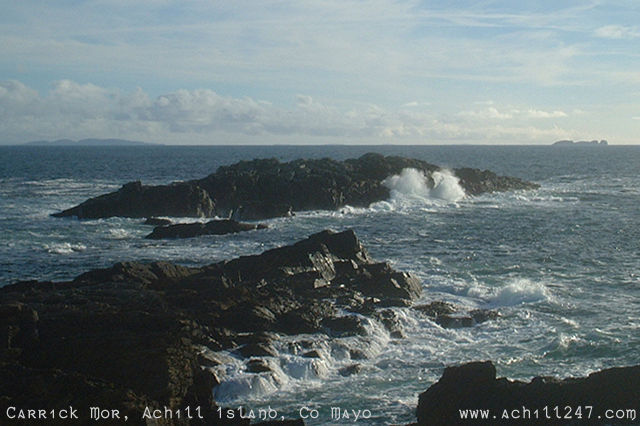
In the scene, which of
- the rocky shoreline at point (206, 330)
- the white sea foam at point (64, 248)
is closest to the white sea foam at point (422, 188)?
the white sea foam at point (64, 248)

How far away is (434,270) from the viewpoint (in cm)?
3325

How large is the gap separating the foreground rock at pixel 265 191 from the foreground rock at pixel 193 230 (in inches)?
331

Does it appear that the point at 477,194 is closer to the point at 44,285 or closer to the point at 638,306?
the point at 638,306

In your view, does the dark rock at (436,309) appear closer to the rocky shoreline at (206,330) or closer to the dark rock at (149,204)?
the rocky shoreline at (206,330)

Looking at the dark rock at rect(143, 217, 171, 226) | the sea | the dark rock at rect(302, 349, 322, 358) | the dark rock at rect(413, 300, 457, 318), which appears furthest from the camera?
the dark rock at rect(143, 217, 171, 226)

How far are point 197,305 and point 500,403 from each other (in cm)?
1190

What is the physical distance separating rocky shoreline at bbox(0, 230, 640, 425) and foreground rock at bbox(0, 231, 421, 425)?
37 millimetres

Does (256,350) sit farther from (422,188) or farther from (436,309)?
(422,188)

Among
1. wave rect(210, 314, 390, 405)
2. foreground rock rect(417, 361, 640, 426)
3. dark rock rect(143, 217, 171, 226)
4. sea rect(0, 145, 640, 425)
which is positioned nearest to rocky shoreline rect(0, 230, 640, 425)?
foreground rock rect(417, 361, 640, 426)

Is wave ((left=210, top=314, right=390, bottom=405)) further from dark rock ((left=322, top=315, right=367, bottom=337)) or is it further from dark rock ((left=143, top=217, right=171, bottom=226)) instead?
dark rock ((left=143, top=217, right=171, bottom=226))

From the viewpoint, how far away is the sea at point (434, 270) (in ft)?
62.2

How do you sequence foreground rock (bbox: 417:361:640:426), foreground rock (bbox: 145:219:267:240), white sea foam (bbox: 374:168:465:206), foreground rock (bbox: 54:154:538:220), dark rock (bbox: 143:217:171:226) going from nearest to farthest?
foreground rock (bbox: 417:361:640:426), foreground rock (bbox: 145:219:267:240), dark rock (bbox: 143:217:171:226), foreground rock (bbox: 54:154:538:220), white sea foam (bbox: 374:168:465:206)

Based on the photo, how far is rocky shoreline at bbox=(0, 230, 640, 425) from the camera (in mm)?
14516

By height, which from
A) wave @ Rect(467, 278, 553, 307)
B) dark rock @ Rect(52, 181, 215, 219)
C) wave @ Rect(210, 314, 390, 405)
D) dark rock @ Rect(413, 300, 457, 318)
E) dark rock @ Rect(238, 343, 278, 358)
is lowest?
wave @ Rect(210, 314, 390, 405)
